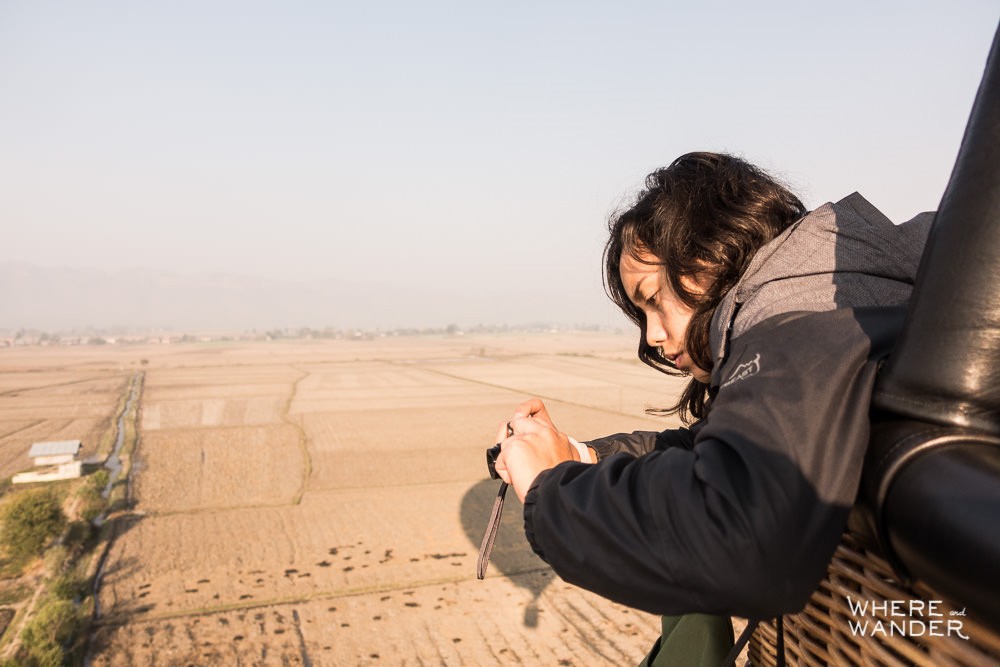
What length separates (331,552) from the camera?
1320cm

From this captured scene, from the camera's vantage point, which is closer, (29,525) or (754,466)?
(754,466)

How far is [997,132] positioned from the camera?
0.96m

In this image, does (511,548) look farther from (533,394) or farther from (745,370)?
(533,394)

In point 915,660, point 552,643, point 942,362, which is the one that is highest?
point 942,362

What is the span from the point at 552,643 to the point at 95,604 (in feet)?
24.9

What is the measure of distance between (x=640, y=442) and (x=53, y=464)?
26.6 metres

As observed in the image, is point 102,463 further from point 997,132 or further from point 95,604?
point 997,132

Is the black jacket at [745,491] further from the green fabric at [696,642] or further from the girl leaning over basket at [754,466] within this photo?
the green fabric at [696,642]

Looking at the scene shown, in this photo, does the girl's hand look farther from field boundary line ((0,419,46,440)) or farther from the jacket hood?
field boundary line ((0,419,46,440))

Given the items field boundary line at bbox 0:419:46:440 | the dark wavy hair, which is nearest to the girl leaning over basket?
the dark wavy hair

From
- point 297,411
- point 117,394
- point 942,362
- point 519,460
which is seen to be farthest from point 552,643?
point 117,394

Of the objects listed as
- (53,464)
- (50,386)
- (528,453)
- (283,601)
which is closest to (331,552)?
(283,601)

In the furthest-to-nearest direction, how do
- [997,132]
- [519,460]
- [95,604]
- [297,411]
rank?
[297,411] < [95,604] < [519,460] < [997,132]

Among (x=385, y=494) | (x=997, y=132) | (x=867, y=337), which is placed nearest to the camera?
(x=997, y=132)
